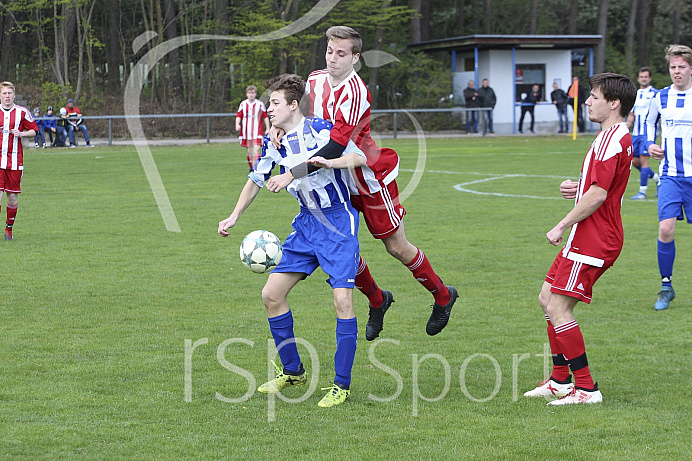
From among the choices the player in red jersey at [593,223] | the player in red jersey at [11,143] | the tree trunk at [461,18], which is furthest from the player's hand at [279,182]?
the tree trunk at [461,18]

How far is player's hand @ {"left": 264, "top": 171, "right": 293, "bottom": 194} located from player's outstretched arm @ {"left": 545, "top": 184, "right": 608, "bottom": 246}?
1.44m

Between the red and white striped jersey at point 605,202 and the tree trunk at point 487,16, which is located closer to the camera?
the red and white striped jersey at point 605,202

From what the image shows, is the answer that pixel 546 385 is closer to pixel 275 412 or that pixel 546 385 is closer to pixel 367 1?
pixel 275 412

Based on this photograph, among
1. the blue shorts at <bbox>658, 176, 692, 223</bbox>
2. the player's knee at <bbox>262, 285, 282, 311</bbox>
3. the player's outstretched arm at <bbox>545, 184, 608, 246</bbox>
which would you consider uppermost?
the player's outstretched arm at <bbox>545, 184, 608, 246</bbox>

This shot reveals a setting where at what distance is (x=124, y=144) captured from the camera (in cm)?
3047

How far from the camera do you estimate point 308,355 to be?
5.96 m

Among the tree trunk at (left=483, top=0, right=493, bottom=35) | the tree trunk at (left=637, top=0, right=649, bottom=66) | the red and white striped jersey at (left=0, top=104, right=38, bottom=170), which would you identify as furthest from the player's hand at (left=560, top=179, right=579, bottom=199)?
the tree trunk at (left=637, top=0, right=649, bottom=66)

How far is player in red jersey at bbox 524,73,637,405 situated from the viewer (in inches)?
186

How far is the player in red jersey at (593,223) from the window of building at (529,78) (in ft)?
110

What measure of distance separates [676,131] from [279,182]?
15.6ft

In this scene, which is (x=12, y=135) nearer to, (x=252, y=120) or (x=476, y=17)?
(x=252, y=120)

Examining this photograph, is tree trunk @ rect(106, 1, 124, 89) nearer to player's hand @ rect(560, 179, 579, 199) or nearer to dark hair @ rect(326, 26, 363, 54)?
dark hair @ rect(326, 26, 363, 54)

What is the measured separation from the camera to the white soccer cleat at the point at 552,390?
504 cm

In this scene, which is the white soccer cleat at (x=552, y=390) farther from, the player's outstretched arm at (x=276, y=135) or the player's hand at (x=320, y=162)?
the player's outstretched arm at (x=276, y=135)
